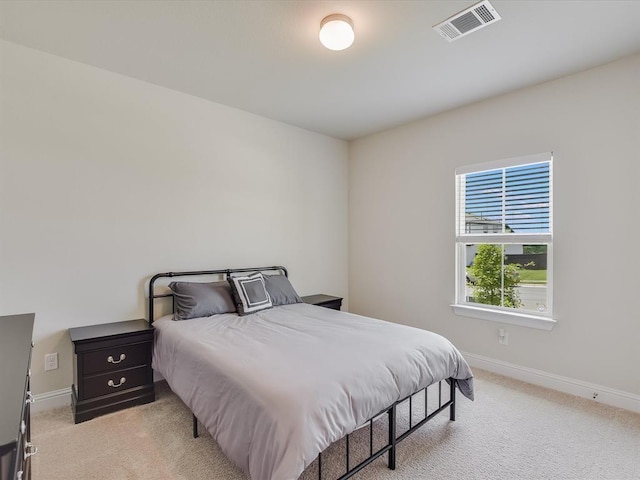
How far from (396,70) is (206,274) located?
2.54 meters

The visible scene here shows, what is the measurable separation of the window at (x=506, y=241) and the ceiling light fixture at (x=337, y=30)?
1.97 m

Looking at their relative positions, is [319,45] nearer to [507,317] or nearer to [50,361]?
[507,317]

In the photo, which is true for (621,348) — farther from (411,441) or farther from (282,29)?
(282,29)

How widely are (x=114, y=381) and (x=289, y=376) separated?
1.71 metres

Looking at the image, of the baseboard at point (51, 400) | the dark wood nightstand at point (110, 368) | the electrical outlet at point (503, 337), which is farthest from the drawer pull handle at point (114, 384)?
the electrical outlet at point (503, 337)

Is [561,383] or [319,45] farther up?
[319,45]

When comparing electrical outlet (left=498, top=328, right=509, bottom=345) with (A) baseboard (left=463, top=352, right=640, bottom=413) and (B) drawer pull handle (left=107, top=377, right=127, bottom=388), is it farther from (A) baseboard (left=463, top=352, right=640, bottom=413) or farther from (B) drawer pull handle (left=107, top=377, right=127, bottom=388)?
(B) drawer pull handle (left=107, top=377, right=127, bottom=388)

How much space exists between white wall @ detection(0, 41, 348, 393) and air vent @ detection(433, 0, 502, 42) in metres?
2.17

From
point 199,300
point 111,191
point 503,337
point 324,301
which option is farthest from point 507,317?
point 111,191

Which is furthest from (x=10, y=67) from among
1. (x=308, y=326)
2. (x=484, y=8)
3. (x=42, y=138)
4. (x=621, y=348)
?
(x=621, y=348)

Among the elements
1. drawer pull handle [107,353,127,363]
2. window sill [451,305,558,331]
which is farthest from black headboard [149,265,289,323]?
window sill [451,305,558,331]

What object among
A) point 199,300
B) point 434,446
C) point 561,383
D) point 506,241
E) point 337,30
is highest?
point 337,30

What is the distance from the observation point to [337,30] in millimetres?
2074

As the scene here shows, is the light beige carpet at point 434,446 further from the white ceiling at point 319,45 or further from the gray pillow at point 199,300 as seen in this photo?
the white ceiling at point 319,45
